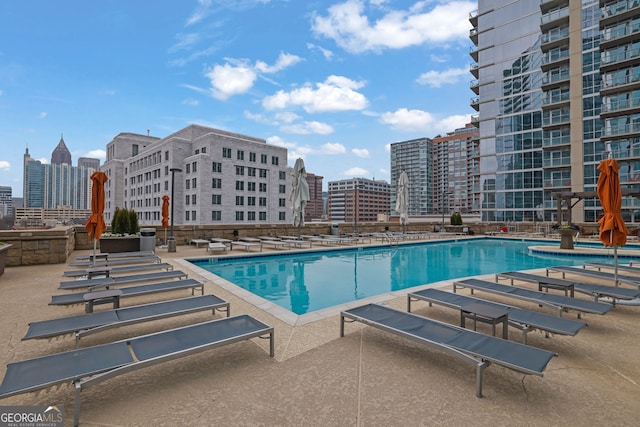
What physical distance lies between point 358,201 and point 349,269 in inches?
4983

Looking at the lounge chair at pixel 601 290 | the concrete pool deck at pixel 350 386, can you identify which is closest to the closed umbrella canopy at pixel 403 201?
the lounge chair at pixel 601 290

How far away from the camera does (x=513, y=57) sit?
3788 centimetres

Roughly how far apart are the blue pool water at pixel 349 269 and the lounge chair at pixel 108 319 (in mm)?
A: 2740

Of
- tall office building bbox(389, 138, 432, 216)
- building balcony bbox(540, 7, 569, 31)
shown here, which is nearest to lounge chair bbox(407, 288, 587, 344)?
building balcony bbox(540, 7, 569, 31)

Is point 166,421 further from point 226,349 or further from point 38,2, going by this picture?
point 38,2

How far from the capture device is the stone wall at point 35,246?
9719 mm

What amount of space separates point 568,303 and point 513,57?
4395 cm

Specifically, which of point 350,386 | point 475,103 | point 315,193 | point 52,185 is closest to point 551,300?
point 350,386

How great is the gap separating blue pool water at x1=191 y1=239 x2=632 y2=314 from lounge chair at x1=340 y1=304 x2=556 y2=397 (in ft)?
10.7

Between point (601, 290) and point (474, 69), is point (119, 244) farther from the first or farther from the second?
point (474, 69)

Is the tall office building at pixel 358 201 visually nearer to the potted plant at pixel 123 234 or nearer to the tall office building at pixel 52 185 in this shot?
the potted plant at pixel 123 234

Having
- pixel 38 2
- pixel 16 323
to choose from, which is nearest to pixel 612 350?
pixel 16 323

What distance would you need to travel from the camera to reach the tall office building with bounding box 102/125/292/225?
1706 inches

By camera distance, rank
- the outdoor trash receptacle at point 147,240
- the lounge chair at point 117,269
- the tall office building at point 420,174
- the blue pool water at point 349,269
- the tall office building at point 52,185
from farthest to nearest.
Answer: the tall office building at point 52,185 < the tall office building at point 420,174 < the outdoor trash receptacle at point 147,240 < the blue pool water at point 349,269 < the lounge chair at point 117,269
